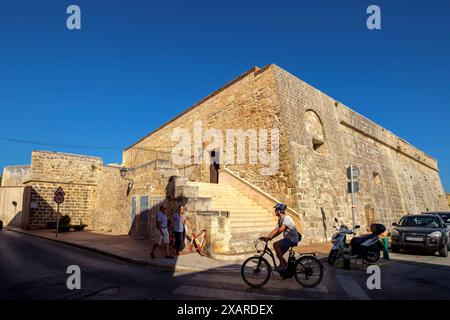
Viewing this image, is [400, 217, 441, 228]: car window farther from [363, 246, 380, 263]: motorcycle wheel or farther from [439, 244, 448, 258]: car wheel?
[363, 246, 380, 263]: motorcycle wheel

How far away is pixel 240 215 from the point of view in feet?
35.7

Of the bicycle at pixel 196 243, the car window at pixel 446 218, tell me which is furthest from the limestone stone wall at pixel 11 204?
the car window at pixel 446 218

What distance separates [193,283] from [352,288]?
9.80ft

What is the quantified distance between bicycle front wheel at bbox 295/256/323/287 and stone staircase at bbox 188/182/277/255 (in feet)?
10.7

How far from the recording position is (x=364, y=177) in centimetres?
1862

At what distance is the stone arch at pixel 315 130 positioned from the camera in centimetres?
1528

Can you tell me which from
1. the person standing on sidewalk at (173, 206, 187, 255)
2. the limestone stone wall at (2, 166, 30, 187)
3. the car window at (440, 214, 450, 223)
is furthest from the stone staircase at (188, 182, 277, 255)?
the limestone stone wall at (2, 166, 30, 187)

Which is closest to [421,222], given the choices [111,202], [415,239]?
[415,239]

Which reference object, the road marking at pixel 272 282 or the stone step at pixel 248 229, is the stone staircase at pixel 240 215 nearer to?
the stone step at pixel 248 229

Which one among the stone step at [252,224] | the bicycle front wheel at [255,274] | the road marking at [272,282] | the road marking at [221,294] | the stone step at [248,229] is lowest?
the road marking at [272,282]

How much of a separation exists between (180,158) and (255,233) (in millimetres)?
11123

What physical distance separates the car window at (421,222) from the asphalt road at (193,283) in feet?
9.42

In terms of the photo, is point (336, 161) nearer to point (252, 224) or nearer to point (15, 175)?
point (252, 224)

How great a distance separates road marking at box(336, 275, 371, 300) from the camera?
473cm
